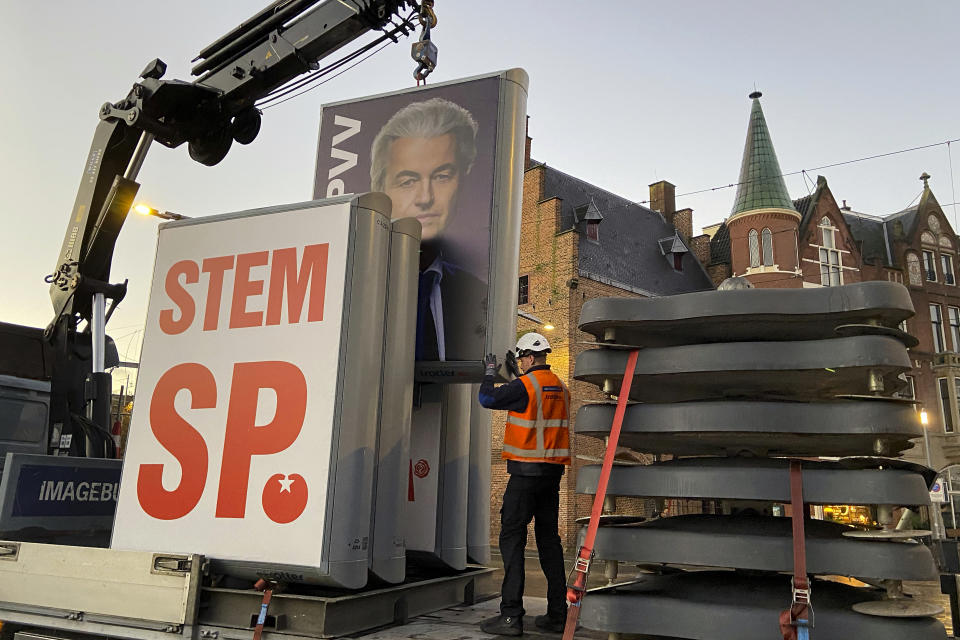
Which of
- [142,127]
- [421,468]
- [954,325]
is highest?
[954,325]

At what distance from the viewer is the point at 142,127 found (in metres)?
6.60

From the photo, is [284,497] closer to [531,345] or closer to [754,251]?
[531,345]

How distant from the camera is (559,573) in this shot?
4.27 metres

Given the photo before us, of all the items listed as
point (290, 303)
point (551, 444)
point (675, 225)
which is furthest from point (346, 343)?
point (675, 225)

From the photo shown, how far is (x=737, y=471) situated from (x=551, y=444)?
1.78 metres

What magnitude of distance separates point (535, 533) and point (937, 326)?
3460 cm

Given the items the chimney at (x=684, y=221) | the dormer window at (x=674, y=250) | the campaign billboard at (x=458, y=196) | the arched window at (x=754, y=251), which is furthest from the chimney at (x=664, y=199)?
the campaign billboard at (x=458, y=196)

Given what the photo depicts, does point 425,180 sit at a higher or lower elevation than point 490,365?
higher

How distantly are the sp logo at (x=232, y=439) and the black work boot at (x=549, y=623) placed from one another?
150 cm

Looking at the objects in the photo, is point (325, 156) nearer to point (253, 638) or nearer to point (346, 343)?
point (346, 343)

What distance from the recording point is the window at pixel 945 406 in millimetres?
30703

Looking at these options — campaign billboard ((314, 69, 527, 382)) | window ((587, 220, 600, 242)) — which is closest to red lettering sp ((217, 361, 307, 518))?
campaign billboard ((314, 69, 527, 382))

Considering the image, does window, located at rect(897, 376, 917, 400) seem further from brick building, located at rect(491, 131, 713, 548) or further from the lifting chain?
brick building, located at rect(491, 131, 713, 548)

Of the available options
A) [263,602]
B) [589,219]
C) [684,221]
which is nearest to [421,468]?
[263,602]
